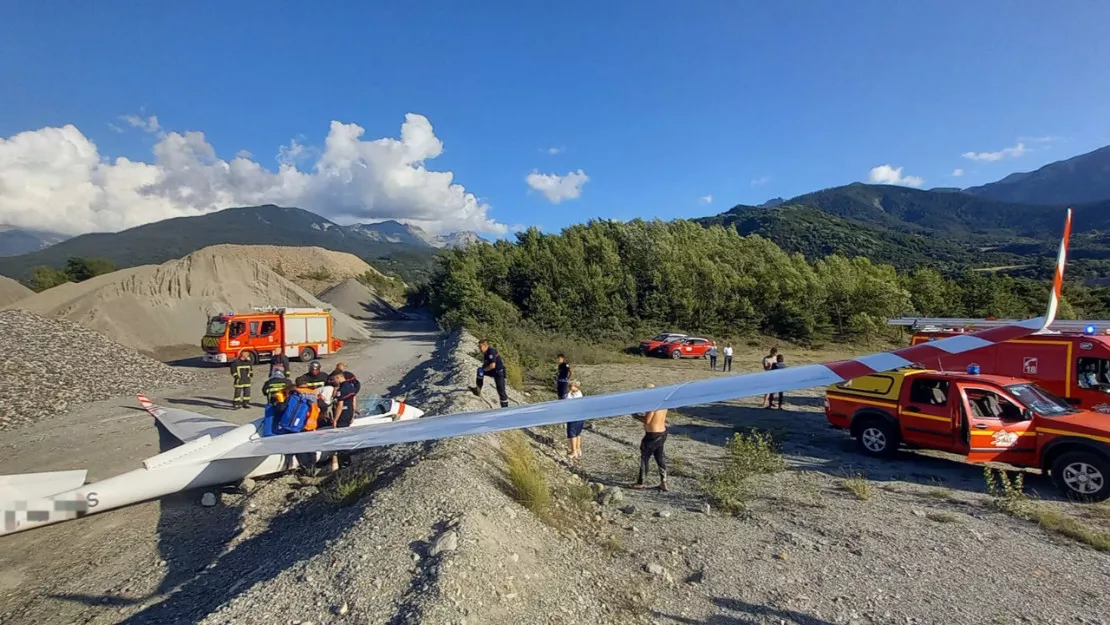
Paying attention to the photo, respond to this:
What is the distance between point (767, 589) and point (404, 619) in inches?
129

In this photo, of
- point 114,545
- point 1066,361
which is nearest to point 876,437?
point 1066,361

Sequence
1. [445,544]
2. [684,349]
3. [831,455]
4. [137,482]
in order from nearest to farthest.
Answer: [445,544] < [137,482] < [831,455] < [684,349]

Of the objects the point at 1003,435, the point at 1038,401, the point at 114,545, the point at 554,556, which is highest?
the point at 1038,401

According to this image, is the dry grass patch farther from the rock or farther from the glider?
the rock

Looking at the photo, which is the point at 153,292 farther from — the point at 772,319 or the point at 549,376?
the point at 772,319

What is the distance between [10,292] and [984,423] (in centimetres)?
4995

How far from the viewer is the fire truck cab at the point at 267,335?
72.0 feet

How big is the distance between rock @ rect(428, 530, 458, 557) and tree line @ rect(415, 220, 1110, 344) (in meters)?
29.2

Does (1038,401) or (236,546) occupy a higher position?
(1038,401)

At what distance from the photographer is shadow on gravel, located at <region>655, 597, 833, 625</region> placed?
4.60 meters

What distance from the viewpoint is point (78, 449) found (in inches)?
436

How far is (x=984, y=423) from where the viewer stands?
8.29 metres

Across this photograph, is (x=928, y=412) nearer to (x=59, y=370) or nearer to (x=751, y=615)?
(x=751, y=615)

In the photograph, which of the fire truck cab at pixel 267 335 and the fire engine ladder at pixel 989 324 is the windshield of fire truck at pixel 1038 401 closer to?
the fire engine ladder at pixel 989 324
